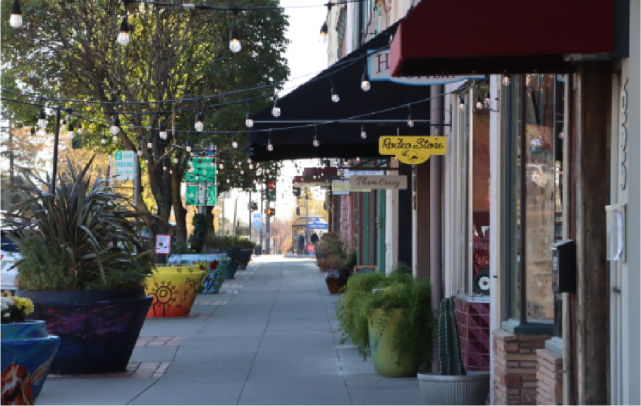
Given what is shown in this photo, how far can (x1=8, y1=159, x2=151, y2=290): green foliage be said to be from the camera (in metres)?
9.51

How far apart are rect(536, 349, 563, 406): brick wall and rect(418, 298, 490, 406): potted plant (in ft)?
4.02

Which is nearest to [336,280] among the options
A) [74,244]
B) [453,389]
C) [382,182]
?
[382,182]

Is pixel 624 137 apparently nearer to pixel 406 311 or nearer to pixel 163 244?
pixel 406 311

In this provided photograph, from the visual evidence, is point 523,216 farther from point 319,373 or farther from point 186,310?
point 186,310

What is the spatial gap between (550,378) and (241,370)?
5.34 m

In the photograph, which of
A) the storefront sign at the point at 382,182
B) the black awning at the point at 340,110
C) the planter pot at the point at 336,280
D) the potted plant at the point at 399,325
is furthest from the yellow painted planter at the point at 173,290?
the potted plant at the point at 399,325

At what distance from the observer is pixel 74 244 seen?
9695 mm

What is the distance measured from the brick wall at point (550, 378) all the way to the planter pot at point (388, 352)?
3611 millimetres

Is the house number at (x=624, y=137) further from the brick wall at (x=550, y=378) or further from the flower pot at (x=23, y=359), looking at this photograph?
the flower pot at (x=23, y=359)

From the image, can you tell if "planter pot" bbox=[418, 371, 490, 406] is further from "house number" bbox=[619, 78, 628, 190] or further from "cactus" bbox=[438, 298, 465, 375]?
"house number" bbox=[619, 78, 628, 190]

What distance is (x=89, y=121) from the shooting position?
27.2 m

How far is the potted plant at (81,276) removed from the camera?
9359 millimetres

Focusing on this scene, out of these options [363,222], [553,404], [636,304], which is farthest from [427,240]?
[363,222]

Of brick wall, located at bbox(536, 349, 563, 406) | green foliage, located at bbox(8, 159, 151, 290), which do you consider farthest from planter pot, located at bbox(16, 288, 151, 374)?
brick wall, located at bbox(536, 349, 563, 406)
